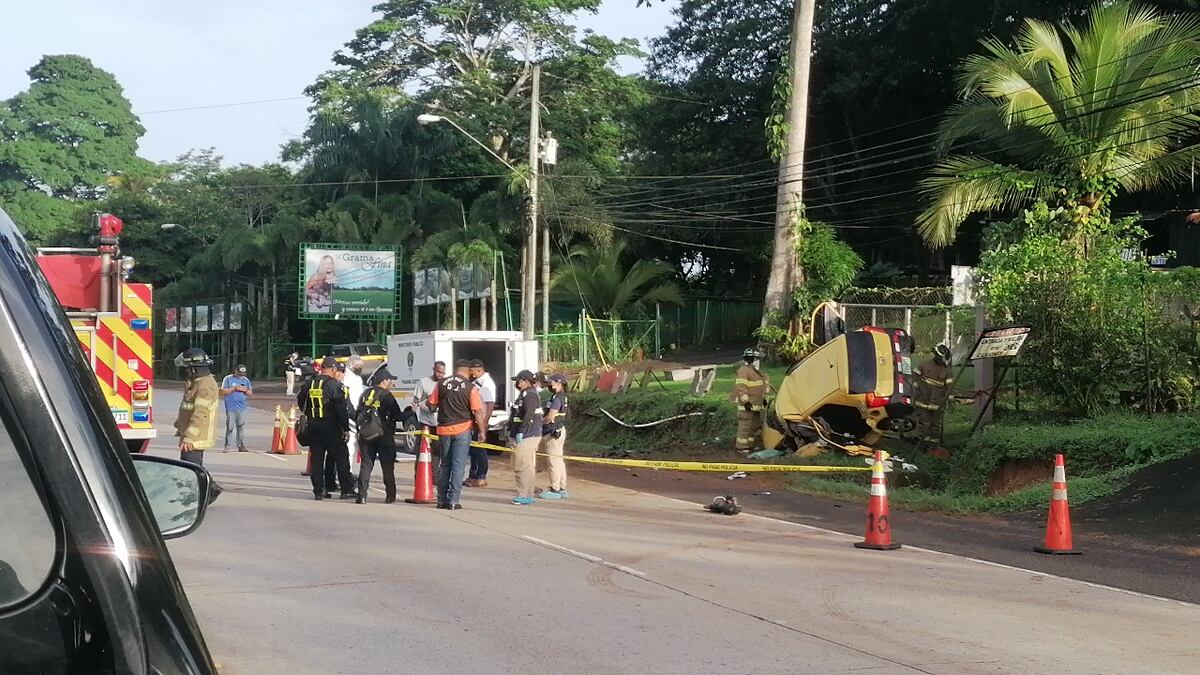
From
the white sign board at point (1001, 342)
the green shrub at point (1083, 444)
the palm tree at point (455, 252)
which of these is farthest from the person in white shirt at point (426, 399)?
the palm tree at point (455, 252)

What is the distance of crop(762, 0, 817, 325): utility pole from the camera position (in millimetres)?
25500

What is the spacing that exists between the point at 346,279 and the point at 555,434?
36.9 metres

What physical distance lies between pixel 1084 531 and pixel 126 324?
9.95m

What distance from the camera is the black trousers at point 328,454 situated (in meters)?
14.5

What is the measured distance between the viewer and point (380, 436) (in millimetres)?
14320

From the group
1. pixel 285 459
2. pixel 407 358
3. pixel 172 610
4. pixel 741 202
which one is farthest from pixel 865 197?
pixel 172 610

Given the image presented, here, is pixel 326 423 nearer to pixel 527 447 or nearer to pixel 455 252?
pixel 527 447

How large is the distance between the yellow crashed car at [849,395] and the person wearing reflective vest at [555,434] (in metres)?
4.02

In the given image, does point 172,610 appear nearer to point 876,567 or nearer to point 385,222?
point 876,567

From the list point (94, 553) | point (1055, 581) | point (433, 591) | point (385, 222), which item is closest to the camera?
point (94, 553)

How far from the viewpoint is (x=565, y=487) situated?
53.1ft

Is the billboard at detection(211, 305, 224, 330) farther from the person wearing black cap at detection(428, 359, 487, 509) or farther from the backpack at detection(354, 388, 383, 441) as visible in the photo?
the person wearing black cap at detection(428, 359, 487, 509)

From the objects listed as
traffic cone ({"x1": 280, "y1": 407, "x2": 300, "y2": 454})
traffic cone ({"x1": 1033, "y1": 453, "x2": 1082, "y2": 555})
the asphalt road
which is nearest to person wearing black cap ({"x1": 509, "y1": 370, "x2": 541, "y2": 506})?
the asphalt road

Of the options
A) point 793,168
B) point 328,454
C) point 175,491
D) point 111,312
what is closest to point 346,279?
point 793,168
